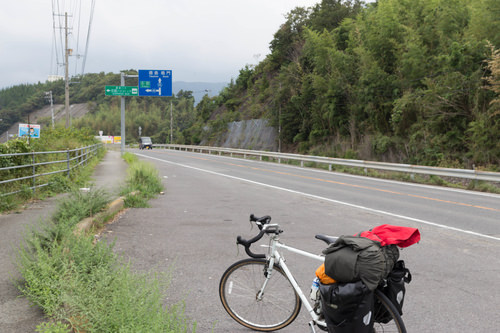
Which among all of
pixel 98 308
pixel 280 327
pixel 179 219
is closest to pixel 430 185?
pixel 179 219

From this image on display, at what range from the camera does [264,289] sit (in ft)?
13.6

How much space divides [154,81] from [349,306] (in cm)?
3505

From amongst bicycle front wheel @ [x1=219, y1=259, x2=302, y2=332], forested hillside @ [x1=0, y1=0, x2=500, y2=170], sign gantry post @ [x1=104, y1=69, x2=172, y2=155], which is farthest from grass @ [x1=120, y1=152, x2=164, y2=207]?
sign gantry post @ [x1=104, y1=69, x2=172, y2=155]

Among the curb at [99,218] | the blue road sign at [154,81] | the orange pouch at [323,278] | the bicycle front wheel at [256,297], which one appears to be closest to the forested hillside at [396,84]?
the blue road sign at [154,81]

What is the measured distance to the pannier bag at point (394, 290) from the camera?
3.16 m

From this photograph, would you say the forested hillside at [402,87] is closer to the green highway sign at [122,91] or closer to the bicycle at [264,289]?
the green highway sign at [122,91]

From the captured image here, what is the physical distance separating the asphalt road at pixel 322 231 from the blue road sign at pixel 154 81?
71.2 feet

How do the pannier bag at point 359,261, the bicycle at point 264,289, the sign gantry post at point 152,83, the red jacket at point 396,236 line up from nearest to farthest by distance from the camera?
the pannier bag at point 359,261 → the red jacket at point 396,236 → the bicycle at point 264,289 → the sign gantry post at point 152,83

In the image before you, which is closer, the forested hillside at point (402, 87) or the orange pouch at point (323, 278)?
the orange pouch at point (323, 278)

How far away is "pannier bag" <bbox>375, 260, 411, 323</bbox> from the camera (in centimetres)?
316

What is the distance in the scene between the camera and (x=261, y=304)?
4.21 meters

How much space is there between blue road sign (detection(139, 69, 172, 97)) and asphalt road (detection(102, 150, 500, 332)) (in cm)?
2171

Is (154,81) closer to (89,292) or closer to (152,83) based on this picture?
Result: (152,83)

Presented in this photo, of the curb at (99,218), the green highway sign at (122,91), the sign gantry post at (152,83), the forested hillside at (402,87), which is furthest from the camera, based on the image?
the green highway sign at (122,91)
